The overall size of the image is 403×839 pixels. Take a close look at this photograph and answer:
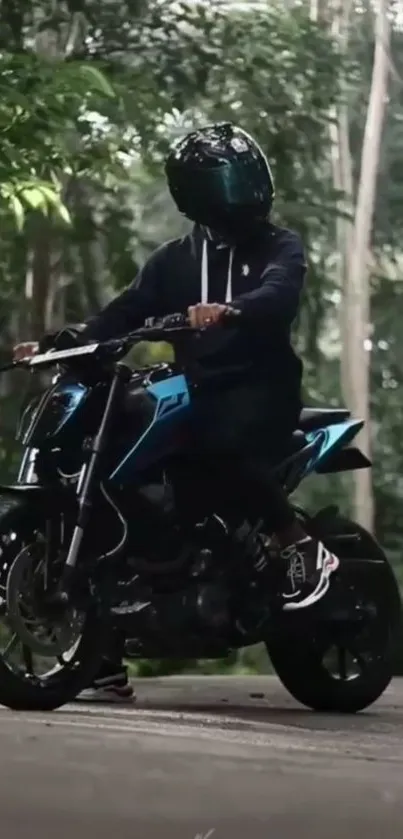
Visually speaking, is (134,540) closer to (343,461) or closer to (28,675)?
(28,675)

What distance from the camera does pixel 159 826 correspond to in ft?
5.57

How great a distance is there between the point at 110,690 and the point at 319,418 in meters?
0.94

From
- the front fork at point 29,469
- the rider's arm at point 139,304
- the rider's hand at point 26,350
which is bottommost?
the front fork at point 29,469

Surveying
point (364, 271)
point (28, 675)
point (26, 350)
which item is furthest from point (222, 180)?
point (364, 271)

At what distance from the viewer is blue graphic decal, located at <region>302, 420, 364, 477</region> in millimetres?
3748

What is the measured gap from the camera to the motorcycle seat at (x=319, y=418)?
3.79m

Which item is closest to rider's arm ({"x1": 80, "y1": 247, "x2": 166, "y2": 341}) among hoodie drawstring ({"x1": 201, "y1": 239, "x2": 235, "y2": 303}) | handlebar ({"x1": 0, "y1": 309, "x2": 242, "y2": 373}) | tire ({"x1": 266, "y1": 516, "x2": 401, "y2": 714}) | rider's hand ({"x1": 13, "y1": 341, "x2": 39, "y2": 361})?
hoodie drawstring ({"x1": 201, "y1": 239, "x2": 235, "y2": 303})

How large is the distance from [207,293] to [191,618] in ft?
2.87

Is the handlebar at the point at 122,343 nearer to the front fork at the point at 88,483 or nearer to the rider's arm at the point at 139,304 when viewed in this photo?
the front fork at the point at 88,483

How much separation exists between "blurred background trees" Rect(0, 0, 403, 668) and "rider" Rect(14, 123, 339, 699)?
32.4 inches

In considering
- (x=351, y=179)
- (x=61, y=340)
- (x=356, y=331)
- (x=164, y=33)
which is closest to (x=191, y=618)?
(x=61, y=340)

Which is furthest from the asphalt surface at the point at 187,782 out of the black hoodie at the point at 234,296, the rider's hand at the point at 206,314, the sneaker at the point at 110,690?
the black hoodie at the point at 234,296

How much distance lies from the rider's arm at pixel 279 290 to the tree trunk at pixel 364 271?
4.77 metres

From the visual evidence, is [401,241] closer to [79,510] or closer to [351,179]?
[351,179]
